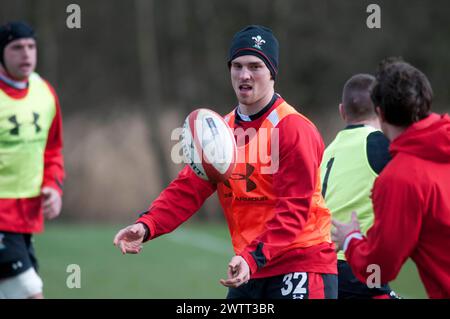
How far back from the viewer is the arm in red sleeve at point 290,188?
192 inches

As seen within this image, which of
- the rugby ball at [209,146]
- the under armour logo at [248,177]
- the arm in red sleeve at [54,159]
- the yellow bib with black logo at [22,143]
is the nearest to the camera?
the rugby ball at [209,146]

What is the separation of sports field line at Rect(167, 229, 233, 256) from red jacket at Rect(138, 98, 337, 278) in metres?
9.08

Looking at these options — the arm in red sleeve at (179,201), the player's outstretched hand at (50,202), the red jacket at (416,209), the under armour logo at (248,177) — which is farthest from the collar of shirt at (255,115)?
the player's outstretched hand at (50,202)

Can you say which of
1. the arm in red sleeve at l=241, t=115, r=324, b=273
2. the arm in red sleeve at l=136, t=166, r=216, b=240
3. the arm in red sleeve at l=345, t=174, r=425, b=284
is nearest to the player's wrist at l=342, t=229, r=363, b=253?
the arm in red sleeve at l=345, t=174, r=425, b=284

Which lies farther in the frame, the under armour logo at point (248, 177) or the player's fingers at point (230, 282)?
the under armour logo at point (248, 177)

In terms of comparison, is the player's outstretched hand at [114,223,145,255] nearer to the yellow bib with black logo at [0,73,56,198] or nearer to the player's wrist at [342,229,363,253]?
the player's wrist at [342,229,363,253]

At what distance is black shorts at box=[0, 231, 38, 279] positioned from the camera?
22.0ft

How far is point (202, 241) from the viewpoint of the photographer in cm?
1641

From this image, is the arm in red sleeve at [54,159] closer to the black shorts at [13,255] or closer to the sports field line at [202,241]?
the black shorts at [13,255]

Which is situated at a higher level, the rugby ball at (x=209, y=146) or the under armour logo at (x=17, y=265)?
the rugby ball at (x=209, y=146)

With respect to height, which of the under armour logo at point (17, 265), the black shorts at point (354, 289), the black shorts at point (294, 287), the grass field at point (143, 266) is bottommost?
the grass field at point (143, 266)

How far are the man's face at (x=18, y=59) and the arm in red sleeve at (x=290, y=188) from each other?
103 inches

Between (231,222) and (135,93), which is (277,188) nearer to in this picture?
(231,222)

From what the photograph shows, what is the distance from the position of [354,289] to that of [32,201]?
8.30 feet
